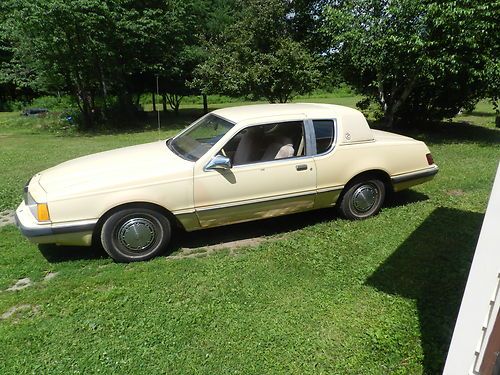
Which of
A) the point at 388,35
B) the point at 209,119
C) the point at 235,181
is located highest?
the point at 388,35

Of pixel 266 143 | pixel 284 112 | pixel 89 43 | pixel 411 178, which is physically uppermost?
pixel 89 43

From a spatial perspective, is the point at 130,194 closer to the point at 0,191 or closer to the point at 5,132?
the point at 0,191

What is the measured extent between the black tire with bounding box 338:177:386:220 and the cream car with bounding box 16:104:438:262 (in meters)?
0.01

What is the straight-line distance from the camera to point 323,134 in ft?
15.8

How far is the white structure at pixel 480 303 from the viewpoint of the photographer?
200 centimetres

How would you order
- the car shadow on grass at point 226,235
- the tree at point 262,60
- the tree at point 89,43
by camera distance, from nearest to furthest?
1. the car shadow on grass at point 226,235
2. the tree at point 89,43
3. the tree at point 262,60

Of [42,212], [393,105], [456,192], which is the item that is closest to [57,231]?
[42,212]

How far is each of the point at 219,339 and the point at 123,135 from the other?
1391cm

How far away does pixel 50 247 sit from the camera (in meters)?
4.69

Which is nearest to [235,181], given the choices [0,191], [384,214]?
[384,214]

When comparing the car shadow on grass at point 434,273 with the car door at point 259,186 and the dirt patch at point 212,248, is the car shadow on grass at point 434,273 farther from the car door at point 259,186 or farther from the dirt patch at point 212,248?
the dirt patch at point 212,248

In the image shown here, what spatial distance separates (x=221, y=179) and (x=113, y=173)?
44.7 inches

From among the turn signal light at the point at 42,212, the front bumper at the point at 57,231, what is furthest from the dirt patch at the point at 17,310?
the turn signal light at the point at 42,212

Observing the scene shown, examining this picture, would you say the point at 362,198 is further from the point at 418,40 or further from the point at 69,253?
the point at 418,40
